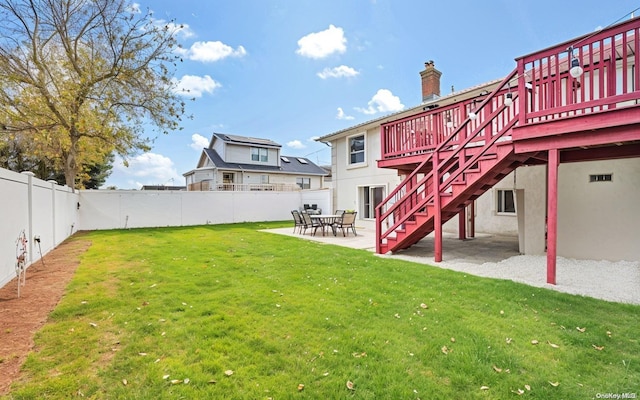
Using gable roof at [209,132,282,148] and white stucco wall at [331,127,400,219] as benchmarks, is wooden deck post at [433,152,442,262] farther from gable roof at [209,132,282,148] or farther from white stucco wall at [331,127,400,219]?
gable roof at [209,132,282,148]

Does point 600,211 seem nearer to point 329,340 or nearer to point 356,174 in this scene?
point 329,340

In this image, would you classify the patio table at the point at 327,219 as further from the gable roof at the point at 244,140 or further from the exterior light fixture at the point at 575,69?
the gable roof at the point at 244,140

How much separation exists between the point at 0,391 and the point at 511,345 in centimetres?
437

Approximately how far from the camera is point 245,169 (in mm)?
26672

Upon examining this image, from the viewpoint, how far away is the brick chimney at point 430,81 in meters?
13.6

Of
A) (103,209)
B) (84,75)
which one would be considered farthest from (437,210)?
(103,209)

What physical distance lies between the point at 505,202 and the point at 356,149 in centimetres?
681

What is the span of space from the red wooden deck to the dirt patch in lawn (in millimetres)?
6389

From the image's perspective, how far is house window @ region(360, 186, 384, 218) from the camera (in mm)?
14023

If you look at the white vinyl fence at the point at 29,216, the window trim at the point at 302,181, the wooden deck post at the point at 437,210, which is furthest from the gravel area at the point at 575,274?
the window trim at the point at 302,181

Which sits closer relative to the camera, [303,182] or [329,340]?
[329,340]

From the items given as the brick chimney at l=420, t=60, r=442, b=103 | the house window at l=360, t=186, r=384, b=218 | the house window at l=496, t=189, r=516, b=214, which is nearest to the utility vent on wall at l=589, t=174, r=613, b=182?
the house window at l=496, t=189, r=516, b=214

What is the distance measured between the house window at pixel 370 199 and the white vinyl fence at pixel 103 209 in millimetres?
2997

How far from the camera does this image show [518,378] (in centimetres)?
254
